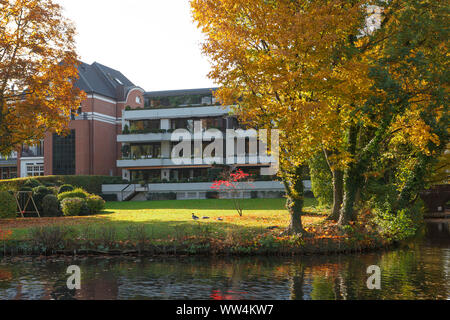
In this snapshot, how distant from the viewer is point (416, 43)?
706 inches

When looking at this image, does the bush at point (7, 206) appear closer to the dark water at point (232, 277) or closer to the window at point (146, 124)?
the dark water at point (232, 277)

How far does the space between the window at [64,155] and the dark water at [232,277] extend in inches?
1610

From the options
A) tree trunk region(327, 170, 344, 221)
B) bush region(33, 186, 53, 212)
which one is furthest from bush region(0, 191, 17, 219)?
tree trunk region(327, 170, 344, 221)

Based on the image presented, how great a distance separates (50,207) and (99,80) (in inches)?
1327

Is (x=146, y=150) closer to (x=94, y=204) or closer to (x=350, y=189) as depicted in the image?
(x=94, y=204)

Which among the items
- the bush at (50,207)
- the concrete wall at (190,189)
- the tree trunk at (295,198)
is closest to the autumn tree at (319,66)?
the tree trunk at (295,198)

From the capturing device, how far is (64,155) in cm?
5712

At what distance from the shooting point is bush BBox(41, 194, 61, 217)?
30.5 m

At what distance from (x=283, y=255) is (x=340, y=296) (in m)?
6.47

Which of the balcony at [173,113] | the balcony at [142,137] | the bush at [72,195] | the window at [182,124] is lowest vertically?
the bush at [72,195]

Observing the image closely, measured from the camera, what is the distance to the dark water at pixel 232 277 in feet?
39.5
